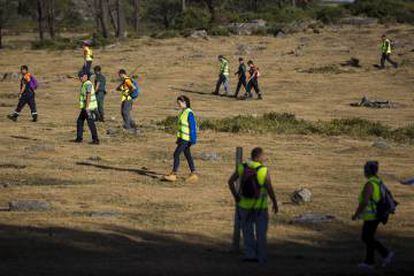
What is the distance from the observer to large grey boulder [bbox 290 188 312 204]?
17016mm

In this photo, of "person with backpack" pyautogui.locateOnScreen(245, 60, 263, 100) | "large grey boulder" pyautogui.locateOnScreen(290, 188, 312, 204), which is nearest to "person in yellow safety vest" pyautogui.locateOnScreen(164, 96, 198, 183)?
"large grey boulder" pyautogui.locateOnScreen(290, 188, 312, 204)

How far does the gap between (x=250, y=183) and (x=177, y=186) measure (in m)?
6.88

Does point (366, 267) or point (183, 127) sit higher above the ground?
point (183, 127)

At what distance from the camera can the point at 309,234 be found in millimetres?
14602

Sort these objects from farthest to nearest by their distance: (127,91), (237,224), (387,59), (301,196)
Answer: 1. (387,59)
2. (127,91)
3. (301,196)
4. (237,224)

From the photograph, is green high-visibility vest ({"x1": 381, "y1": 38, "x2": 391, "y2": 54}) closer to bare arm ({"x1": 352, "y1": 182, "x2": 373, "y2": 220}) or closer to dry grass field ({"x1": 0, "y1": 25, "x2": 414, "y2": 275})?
dry grass field ({"x1": 0, "y1": 25, "x2": 414, "y2": 275})

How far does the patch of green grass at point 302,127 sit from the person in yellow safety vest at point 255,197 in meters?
14.4

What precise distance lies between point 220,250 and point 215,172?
7.14 m

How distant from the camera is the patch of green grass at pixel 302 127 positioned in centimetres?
2650

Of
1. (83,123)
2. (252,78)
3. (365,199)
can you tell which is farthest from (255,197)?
(252,78)

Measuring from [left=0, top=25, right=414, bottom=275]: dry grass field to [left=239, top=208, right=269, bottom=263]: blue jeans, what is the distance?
8.2 inches

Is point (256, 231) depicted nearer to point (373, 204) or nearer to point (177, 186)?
point (373, 204)

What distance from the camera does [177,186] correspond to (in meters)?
18.4

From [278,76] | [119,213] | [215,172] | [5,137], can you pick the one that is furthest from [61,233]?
[278,76]
